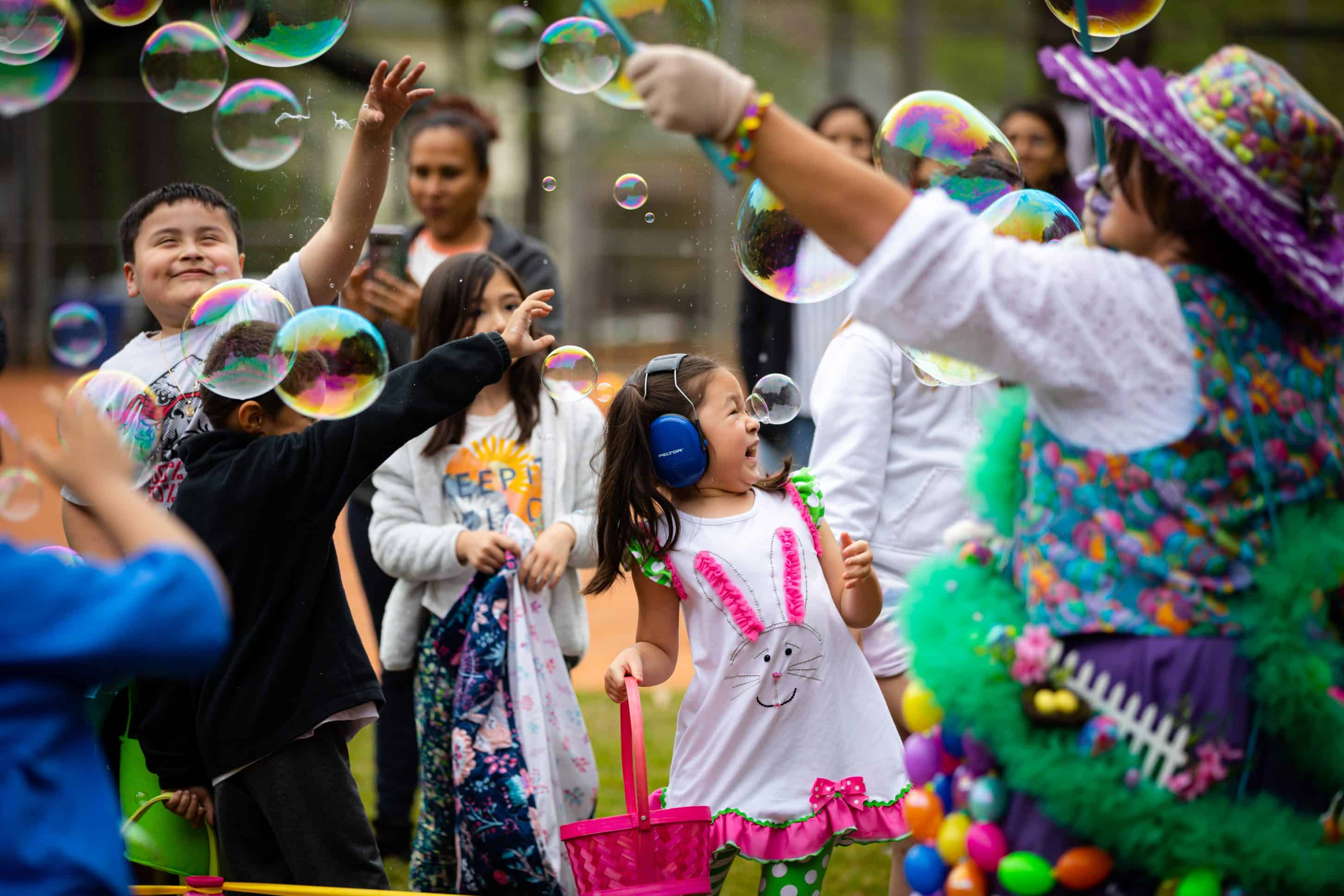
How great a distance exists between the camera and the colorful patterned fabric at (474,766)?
3225 mm

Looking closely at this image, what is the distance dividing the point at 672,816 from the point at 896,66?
1773 cm

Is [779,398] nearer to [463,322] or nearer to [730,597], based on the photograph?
[730,597]

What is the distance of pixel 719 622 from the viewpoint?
2.92 m

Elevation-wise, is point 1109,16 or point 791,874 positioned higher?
point 1109,16

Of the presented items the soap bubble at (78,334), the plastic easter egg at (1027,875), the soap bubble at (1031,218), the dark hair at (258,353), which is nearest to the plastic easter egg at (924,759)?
the plastic easter egg at (1027,875)

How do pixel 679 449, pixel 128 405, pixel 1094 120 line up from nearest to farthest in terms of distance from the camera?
pixel 1094 120 → pixel 128 405 → pixel 679 449

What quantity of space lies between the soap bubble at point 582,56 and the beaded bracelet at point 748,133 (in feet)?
6.29

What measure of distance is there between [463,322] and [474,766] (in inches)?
44.8

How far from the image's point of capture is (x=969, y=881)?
1925mm

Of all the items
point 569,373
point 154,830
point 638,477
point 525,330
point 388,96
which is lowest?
point 154,830

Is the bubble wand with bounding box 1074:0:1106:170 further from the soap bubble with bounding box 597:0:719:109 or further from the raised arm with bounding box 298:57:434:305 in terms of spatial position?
the raised arm with bounding box 298:57:434:305

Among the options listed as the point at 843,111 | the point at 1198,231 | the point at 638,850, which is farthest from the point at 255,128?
the point at 1198,231

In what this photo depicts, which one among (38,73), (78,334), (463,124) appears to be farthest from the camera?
(463,124)

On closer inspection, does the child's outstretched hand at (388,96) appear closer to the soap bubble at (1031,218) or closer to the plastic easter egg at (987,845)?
the soap bubble at (1031,218)
